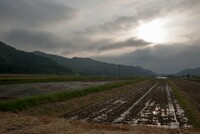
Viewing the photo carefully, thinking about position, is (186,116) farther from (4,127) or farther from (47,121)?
(4,127)

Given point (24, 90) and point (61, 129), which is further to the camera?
point (24, 90)

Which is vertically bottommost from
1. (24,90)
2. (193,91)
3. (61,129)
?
(61,129)

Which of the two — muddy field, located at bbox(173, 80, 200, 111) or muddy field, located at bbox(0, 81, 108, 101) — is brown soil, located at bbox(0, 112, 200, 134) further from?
muddy field, located at bbox(0, 81, 108, 101)

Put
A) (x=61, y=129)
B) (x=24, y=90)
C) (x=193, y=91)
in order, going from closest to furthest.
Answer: (x=61, y=129)
(x=24, y=90)
(x=193, y=91)

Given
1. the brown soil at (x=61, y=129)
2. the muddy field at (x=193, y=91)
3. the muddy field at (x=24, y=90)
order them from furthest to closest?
the muddy field at (x=193, y=91) → the muddy field at (x=24, y=90) → the brown soil at (x=61, y=129)

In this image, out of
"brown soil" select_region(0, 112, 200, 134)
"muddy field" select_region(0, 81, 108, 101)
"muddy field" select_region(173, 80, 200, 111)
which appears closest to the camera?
"brown soil" select_region(0, 112, 200, 134)

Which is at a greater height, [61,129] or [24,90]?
[24,90]

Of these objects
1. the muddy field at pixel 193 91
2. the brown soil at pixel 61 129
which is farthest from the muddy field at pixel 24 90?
the muddy field at pixel 193 91

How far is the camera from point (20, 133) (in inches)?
589

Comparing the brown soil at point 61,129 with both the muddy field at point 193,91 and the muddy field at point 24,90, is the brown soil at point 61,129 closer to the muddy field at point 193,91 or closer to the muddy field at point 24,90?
the muddy field at point 193,91

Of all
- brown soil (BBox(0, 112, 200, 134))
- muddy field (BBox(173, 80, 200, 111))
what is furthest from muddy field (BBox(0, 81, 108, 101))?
muddy field (BBox(173, 80, 200, 111))

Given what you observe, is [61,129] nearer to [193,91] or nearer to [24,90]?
[24,90]

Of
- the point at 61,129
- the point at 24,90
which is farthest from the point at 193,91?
the point at 61,129

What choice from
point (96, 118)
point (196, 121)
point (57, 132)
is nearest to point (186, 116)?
point (196, 121)
